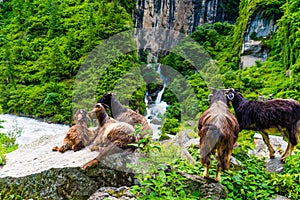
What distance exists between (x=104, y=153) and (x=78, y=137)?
1141mm

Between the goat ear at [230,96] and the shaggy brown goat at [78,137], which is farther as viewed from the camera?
the goat ear at [230,96]

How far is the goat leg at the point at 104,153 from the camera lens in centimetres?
496

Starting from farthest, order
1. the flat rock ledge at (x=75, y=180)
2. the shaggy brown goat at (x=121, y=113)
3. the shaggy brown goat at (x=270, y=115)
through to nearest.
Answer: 1. the shaggy brown goat at (x=121, y=113)
2. the shaggy brown goat at (x=270, y=115)
3. the flat rock ledge at (x=75, y=180)

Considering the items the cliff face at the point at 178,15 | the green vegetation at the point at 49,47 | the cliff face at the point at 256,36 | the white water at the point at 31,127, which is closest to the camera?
the white water at the point at 31,127

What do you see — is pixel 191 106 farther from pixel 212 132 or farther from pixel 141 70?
pixel 212 132

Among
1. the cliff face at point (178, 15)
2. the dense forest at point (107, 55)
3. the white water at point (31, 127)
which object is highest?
the cliff face at point (178, 15)

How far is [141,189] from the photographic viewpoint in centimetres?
425

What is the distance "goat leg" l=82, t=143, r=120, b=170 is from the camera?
4.96 meters

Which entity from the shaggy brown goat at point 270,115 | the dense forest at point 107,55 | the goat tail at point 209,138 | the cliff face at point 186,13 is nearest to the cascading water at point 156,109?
the dense forest at point 107,55

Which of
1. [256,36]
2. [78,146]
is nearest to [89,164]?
[78,146]

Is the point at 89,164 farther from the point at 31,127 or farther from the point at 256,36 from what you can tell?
the point at 256,36

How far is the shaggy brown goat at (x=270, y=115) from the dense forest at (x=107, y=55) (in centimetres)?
1446

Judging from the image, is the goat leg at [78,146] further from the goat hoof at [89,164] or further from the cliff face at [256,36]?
the cliff face at [256,36]

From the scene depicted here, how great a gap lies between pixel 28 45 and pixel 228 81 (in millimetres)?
22581
